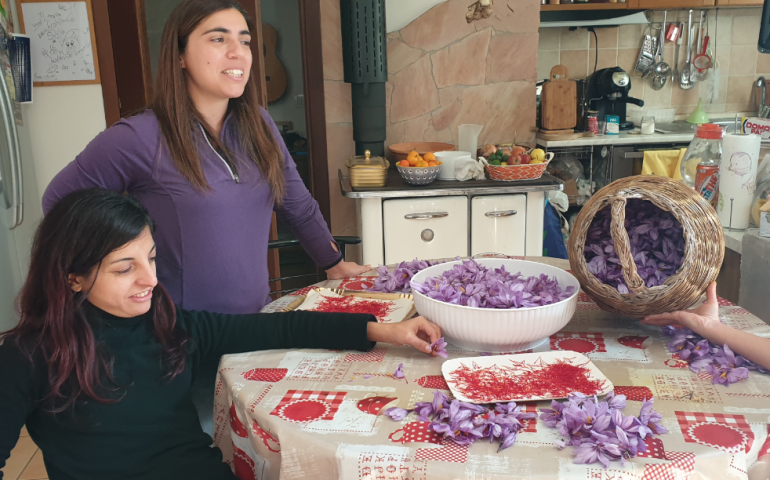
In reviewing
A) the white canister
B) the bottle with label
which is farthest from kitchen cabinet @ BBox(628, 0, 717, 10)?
the bottle with label

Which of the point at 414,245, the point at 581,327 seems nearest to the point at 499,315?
the point at 581,327

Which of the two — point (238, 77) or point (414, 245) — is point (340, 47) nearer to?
point (414, 245)

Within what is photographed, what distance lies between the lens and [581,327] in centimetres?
142

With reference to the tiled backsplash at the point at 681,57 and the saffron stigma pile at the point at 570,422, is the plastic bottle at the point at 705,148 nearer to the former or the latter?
the saffron stigma pile at the point at 570,422

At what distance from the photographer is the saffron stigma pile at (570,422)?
92 centimetres

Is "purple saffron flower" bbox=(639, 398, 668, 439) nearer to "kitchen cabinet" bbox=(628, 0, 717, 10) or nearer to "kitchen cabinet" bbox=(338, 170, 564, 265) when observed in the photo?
"kitchen cabinet" bbox=(338, 170, 564, 265)

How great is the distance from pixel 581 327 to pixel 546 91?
253 centimetres

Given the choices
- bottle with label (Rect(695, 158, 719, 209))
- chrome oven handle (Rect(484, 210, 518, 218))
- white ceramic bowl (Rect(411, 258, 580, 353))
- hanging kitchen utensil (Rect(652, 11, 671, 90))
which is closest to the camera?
white ceramic bowl (Rect(411, 258, 580, 353))

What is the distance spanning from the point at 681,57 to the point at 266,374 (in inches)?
164

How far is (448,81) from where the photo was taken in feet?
11.5

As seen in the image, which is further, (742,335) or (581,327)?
(581,327)

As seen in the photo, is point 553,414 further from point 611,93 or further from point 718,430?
point 611,93

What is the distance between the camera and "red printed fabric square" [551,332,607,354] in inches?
51.2

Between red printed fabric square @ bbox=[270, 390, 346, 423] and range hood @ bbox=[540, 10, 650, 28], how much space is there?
3482mm
